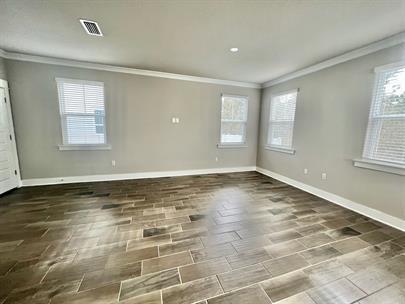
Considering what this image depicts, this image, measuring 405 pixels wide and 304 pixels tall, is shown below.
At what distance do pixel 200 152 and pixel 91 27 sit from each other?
11.3ft

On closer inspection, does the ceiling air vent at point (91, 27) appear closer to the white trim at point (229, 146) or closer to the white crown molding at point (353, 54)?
the white trim at point (229, 146)

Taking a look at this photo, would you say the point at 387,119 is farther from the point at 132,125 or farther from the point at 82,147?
the point at 82,147

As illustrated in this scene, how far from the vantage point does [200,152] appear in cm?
502

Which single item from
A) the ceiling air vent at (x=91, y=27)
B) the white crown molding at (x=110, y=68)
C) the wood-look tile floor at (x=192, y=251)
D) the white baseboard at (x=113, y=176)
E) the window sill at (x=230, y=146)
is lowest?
the wood-look tile floor at (x=192, y=251)

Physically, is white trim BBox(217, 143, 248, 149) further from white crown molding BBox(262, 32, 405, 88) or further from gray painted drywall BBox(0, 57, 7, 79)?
gray painted drywall BBox(0, 57, 7, 79)

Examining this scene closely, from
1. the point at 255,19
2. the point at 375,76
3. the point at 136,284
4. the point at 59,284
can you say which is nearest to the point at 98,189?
the point at 59,284

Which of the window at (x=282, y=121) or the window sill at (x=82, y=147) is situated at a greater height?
the window at (x=282, y=121)

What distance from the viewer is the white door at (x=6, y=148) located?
3.30m

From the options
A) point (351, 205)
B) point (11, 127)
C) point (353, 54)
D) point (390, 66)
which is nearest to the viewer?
point (390, 66)

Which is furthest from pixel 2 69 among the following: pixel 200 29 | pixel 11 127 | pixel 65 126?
pixel 200 29

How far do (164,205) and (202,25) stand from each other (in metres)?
2.73

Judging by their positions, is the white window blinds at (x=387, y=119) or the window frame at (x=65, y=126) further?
the window frame at (x=65, y=126)

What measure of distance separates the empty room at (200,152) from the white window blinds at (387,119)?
0.02 m

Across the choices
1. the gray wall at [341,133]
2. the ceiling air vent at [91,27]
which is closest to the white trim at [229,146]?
the gray wall at [341,133]
